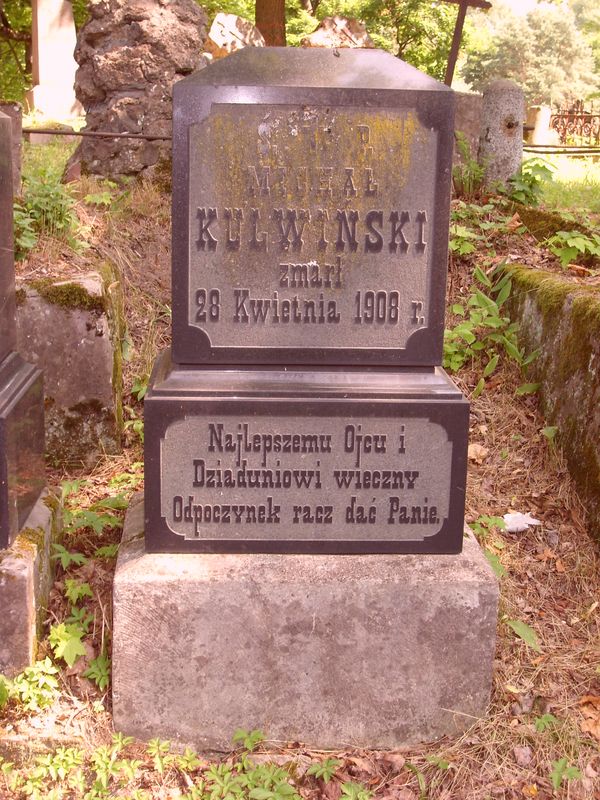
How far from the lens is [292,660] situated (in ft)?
9.23

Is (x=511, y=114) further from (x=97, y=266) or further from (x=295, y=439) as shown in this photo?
(x=295, y=439)

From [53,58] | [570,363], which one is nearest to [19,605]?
[570,363]

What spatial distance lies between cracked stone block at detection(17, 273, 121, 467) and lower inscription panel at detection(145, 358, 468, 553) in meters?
1.65

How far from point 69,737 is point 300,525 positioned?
3.22 feet

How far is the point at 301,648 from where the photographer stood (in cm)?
281

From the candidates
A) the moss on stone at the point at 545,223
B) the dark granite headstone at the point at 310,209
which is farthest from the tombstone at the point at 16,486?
the moss on stone at the point at 545,223

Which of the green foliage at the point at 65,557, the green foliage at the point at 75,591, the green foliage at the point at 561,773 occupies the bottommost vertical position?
the green foliage at the point at 561,773

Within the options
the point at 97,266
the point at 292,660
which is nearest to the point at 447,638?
the point at 292,660

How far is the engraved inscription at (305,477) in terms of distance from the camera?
286 centimetres

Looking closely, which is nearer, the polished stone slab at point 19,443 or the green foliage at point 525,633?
the polished stone slab at point 19,443

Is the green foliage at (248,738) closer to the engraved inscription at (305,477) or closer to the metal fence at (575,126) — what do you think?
the engraved inscription at (305,477)

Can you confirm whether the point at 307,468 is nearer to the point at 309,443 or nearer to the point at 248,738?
the point at 309,443

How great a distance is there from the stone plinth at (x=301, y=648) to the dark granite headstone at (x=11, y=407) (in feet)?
1.45

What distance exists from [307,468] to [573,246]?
10.6 feet
